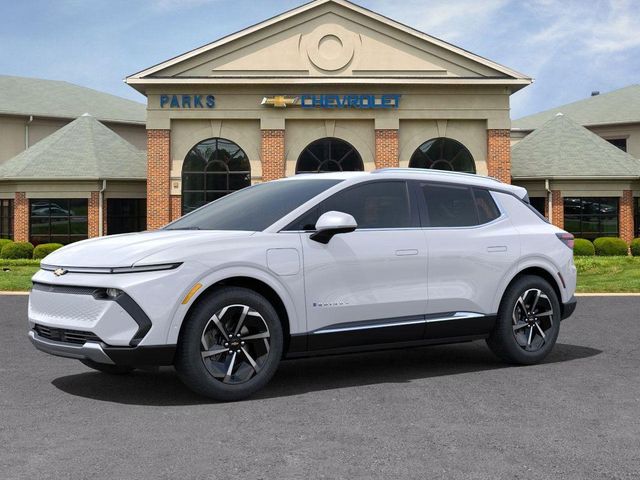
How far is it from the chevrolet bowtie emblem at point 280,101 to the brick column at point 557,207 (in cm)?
1237

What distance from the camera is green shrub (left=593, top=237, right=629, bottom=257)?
3191 cm

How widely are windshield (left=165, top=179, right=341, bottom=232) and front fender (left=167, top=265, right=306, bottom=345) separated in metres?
0.47

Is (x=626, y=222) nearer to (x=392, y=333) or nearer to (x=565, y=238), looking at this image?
(x=565, y=238)

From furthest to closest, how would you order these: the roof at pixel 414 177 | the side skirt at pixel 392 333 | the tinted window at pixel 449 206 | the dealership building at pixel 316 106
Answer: the dealership building at pixel 316 106 → the tinted window at pixel 449 206 → the roof at pixel 414 177 → the side skirt at pixel 392 333

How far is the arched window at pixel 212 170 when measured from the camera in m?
30.7

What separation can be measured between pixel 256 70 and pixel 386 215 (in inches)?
965

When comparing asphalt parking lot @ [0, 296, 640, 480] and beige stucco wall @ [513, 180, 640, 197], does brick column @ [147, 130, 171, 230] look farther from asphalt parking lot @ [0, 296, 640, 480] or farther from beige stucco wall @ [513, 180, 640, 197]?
asphalt parking lot @ [0, 296, 640, 480]

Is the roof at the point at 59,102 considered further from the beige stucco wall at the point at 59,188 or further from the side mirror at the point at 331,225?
the side mirror at the point at 331,225

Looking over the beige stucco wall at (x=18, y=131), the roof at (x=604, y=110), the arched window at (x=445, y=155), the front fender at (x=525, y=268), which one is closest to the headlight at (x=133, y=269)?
the front fender at (x=525, y=268)

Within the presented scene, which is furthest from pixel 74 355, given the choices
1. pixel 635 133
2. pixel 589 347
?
pixel 635 133

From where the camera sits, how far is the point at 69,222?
33.4 metres

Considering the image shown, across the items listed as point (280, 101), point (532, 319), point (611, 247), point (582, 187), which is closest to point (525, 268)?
point (532, 319)

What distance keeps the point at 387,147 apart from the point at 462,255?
2364 cm

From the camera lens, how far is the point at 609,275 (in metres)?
21.8
